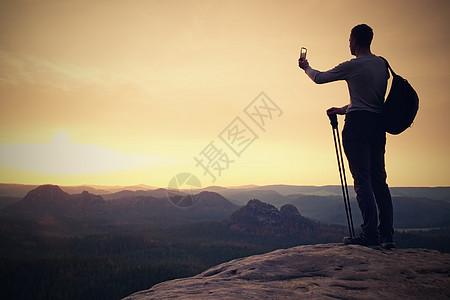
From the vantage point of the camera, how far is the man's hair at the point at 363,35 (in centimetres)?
534

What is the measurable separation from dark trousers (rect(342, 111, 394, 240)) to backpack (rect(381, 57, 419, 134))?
227mm

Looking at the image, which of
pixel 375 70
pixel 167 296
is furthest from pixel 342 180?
pixel 167 296

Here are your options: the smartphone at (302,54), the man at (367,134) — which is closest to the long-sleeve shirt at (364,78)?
the man at (367,134)

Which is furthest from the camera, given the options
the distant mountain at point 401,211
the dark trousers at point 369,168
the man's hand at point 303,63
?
the distant mountain at point 401,211

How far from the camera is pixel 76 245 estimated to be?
5256 cm

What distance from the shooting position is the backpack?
504 centimetres

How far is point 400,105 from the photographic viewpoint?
5.09 metres

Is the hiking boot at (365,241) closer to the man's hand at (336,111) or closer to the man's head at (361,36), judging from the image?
the man's hand at (336,111)

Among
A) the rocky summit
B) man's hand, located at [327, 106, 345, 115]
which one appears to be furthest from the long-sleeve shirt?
the rocky summit

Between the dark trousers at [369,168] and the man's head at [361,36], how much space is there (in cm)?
139

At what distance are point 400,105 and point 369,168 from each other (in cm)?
134

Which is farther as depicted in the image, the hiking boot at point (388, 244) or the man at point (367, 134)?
the man at point (367, 134)

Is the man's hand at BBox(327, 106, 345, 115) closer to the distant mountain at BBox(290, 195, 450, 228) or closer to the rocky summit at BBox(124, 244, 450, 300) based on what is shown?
the rocky summit at BBox(124, 244, 450, 300)

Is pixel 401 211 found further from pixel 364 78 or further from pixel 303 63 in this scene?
pixel 303 63
